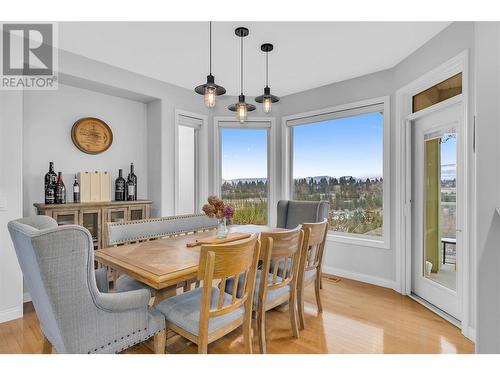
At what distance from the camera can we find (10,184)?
2.55 metres

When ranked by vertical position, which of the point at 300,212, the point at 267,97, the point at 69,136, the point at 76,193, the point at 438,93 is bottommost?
the point at 300,212

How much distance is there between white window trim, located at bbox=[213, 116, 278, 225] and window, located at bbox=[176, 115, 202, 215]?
31cm

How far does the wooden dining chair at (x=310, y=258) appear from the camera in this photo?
7.54 feet

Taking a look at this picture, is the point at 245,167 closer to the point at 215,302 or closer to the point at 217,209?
the point at 217,209

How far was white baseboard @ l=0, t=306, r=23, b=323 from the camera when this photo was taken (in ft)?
8.18

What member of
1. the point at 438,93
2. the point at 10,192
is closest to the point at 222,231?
the point at 10,192

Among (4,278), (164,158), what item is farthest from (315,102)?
(4,278)

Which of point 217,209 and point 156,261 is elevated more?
point 217,209

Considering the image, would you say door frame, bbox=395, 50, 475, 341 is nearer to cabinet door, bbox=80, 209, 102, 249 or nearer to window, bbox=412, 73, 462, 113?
window, bbox=412, 73, 462, 113

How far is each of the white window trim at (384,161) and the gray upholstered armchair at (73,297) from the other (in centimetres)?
286

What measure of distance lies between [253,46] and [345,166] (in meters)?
2.04

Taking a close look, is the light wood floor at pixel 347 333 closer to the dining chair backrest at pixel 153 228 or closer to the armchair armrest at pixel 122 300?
the armchair armrest at pixel 122 300

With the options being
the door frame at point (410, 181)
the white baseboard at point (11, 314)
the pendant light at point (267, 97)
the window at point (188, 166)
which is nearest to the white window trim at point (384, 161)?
the door frame at point (410, 181)

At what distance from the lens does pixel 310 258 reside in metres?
2.51
